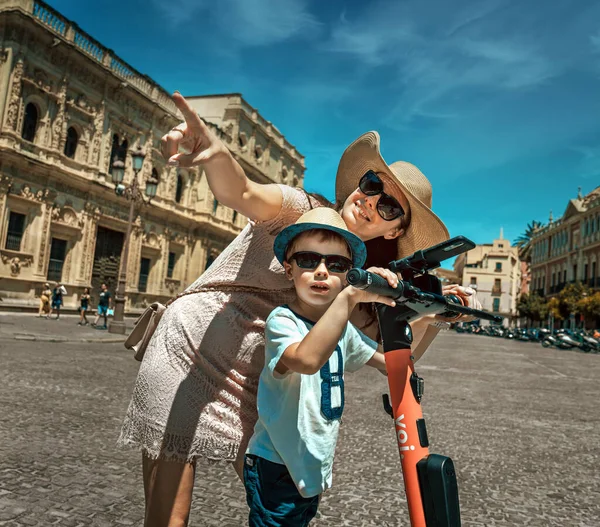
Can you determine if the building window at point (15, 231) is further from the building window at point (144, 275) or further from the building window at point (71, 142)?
the building window at point (144, 275)

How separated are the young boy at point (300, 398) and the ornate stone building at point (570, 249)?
5103cm

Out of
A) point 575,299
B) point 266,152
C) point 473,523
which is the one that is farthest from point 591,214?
point 473,523

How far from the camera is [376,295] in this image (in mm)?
1246

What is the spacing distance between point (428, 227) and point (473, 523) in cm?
219

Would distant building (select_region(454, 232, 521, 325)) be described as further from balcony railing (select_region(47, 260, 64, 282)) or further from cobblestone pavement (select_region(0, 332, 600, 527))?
cobblestone pavement (select_region(0, 332, 600, 527))

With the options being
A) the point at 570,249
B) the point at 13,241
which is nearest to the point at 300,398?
the point at 13,241

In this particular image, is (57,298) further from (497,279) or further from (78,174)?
(497,279)

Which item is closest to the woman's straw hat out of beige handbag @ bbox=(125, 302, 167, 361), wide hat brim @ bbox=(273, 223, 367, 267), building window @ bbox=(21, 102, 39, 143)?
wide hat brim @ bbox=(273, 223, 367, 267)

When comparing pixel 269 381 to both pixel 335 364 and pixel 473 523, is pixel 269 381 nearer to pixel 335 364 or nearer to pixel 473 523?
pixel 335 364

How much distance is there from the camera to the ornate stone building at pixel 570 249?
48656 millimetres

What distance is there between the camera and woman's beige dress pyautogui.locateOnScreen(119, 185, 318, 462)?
168cm

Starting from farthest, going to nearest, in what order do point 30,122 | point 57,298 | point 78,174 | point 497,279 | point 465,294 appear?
point 497,279
point 78,174
point 30,122
point 57,298
point 465,294

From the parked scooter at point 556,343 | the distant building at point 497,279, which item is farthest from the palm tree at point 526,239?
the parked scooter at point 556,343

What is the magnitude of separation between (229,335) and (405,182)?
0.76 metres
